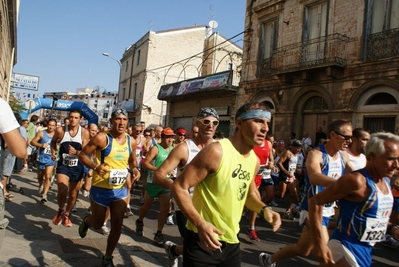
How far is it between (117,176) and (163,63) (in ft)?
101

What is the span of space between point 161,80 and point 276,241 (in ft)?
97.0

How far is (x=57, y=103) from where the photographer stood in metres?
22.1

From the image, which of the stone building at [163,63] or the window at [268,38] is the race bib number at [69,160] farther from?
the stone building at [163,63]

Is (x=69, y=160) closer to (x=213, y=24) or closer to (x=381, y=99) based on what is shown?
(x=381, y=99)

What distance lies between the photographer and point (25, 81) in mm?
29281

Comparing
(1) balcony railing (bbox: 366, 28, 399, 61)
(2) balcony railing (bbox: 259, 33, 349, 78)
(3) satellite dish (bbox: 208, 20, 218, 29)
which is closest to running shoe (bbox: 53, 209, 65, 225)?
(2) balcony railing (bbox: 259, 33, 349, 78)

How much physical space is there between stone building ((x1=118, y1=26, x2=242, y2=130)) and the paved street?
A: 26.0 m

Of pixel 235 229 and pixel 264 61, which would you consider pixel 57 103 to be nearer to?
pixel 264 61

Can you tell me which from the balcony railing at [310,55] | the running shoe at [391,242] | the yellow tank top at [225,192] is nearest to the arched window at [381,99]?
the balcony railing at [310,55]

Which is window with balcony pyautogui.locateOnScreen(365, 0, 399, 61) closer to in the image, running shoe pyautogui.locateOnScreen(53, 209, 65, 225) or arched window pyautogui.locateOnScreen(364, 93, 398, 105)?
arched window pyautogui.locateOnScreen(364, 93, 398, 105)

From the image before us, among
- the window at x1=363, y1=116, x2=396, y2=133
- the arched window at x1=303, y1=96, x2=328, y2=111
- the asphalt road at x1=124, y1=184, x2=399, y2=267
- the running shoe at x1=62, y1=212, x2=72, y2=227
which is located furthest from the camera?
the arched window at x1=303, y1=96, x2=328, y2=111

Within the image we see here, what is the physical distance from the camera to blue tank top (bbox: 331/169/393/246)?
110 inches

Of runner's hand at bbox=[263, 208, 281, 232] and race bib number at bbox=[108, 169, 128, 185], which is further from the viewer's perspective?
race bib number at bbox=[108, 169, 128, 185]

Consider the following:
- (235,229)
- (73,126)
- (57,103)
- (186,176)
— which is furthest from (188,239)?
(57,103)
